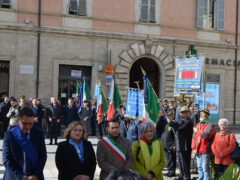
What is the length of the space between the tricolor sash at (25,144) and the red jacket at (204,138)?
4.47m

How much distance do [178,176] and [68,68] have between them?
12484mm

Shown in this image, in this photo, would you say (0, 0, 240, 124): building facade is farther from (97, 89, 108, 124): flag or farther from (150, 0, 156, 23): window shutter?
(97, 89, 108, 124): flag

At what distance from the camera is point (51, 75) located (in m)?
21.6

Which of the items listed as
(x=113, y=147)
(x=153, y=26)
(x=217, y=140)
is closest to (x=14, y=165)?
(x=113, y=147)

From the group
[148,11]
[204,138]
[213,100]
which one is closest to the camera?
[204,138]

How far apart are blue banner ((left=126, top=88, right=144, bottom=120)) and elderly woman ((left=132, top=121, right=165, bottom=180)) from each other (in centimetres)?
519

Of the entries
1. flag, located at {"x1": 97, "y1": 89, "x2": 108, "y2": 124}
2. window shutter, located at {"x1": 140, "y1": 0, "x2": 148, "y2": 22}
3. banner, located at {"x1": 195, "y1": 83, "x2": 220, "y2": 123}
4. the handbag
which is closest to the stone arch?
window shutter, located at {"x1": 140, "y1": 0, "x2": 148, "y2": 22}

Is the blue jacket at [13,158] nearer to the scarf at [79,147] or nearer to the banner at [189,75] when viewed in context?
the scarf at [79,147]

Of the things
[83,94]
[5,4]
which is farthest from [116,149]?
[5,4]

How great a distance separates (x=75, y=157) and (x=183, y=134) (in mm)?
4433

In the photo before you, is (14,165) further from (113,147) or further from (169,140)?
(169,140)

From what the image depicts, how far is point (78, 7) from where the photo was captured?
2244 centimetres

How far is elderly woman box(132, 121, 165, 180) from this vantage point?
6.62m

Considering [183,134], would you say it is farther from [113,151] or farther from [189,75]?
[189,75]
